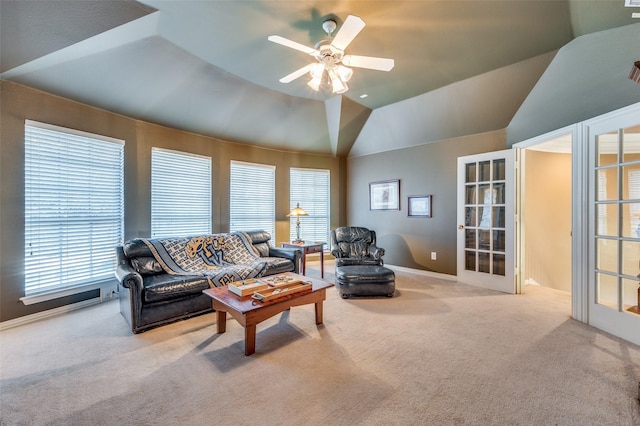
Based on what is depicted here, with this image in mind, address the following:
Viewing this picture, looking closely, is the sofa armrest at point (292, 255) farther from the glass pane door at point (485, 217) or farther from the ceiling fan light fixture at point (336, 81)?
the glass pane door at point (485, 217)

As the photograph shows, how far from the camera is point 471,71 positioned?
3533 millimetres

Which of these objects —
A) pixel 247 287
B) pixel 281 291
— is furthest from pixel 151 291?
pixel 281 291

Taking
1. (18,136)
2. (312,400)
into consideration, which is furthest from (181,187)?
(312,400)

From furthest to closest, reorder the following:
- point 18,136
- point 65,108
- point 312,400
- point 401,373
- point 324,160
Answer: point 324,160, point 65,108, point 18,136, point 401,373, point 312,400

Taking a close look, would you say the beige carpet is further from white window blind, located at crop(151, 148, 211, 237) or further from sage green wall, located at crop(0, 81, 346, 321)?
white window blind, located at crop(151, 148, 211, 237)

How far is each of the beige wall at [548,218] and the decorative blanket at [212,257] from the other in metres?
4.59

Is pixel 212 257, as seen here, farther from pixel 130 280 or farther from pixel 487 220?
pixel 487 220

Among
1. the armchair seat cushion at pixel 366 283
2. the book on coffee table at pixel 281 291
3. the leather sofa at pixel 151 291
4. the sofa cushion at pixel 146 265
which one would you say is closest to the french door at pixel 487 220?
the armchair seat cushion at pixel 366 283

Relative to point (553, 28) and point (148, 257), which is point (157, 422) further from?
point (553, 28)

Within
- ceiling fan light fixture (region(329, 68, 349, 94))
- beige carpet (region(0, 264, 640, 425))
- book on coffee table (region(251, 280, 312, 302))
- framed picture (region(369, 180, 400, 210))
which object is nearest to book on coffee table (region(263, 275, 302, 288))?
book on coffee table (region(251, 280, 312, 302))

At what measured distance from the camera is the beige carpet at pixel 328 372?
1642mm

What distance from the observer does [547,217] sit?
4680 millimetres

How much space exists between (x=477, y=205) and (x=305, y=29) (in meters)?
3.62

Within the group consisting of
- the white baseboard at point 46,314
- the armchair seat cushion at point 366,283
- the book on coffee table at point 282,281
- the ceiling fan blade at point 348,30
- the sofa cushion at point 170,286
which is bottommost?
the white baseboard at point 46,314
